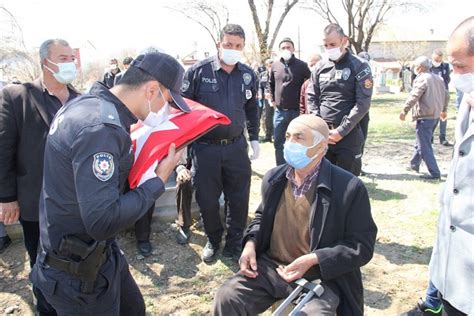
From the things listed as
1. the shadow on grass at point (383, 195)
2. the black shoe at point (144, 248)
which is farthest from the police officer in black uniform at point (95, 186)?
the shadow on grass at point (383, 195)

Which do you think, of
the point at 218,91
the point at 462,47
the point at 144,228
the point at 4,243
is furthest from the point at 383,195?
the point at 4,243

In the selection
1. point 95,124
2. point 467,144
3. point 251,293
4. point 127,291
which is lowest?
point 251,293

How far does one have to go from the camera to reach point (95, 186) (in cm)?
150

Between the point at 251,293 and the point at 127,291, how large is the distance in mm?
692

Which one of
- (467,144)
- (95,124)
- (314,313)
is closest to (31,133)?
(95,124)

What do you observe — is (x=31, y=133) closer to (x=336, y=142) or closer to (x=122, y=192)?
(x=122, y=192)

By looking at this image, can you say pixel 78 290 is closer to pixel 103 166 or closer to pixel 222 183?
pixel 103 166

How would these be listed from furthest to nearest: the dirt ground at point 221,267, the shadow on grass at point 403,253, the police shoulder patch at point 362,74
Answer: the police shoulder patch at point 362,74
the shadow on grass at point 403,253
the dirt ground at point 221,267

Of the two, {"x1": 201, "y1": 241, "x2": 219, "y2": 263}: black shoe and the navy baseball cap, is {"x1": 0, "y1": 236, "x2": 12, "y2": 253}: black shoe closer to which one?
{"x1": 201, "y1": 241, "x2": 219, "y2": 263}: black shoe

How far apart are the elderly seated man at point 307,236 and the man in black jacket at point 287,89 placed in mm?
3588

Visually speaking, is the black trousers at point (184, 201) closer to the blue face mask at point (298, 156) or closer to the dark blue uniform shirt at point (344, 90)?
the dark blue uniform shirt at point (344, 90)

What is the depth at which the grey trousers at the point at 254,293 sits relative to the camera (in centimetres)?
229

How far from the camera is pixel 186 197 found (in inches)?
166

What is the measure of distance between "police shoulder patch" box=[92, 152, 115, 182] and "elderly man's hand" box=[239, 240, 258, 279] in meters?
1.17
